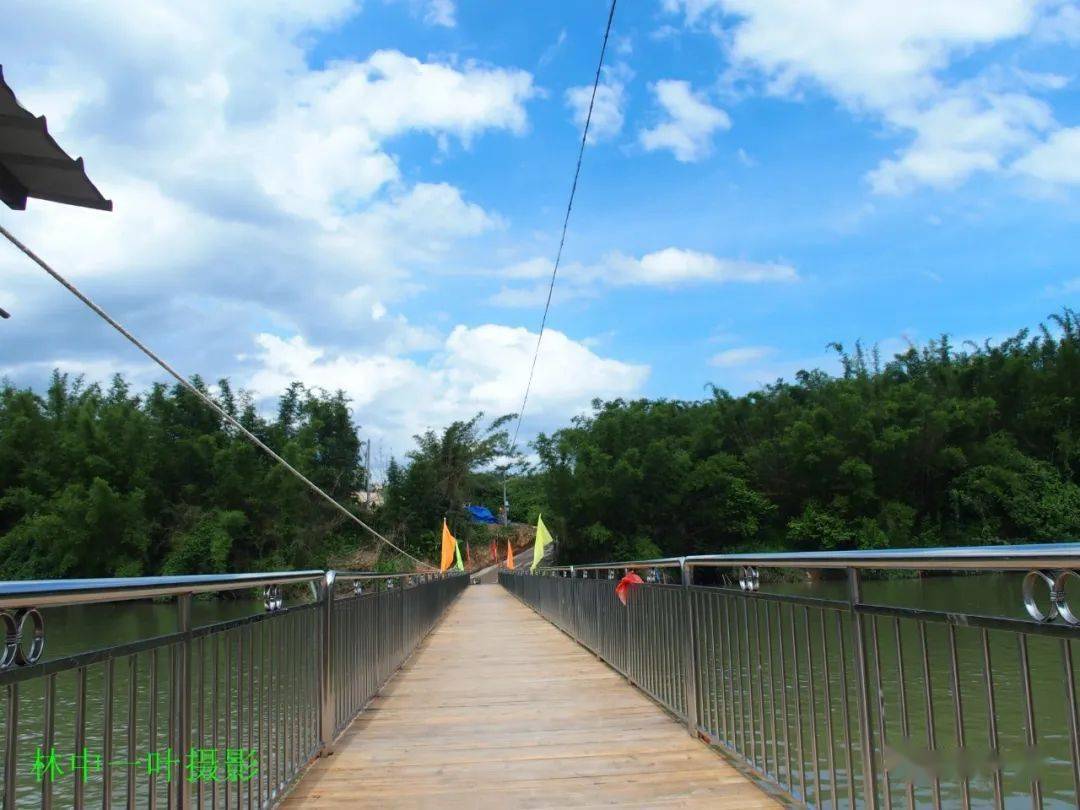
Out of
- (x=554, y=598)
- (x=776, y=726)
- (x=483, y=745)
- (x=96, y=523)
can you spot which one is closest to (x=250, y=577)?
(x=483, y=745)

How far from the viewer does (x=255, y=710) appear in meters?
3.01

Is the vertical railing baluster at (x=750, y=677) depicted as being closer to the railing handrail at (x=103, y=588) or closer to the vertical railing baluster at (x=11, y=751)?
the railing handrail at (x=103, y=588)

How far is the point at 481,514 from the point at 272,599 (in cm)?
5139

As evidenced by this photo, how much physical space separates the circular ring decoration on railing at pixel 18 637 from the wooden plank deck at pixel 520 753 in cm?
182

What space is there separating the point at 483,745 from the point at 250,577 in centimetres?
168

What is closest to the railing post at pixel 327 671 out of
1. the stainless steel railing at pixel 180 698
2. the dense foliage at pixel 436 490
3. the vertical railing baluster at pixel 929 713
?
the stainless steel railing at pixel 180 698

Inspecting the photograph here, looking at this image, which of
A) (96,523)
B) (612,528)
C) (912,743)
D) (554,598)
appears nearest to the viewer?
(912,743)

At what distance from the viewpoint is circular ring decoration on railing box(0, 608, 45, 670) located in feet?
5.04

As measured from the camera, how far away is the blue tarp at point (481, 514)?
53.2 m

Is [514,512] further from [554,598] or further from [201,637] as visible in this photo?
→ [201,637]

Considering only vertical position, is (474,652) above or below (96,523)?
below

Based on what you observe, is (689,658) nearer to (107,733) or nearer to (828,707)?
(828,707)

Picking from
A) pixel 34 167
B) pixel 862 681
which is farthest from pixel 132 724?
pixel 862 681

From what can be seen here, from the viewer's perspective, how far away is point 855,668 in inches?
98.2
